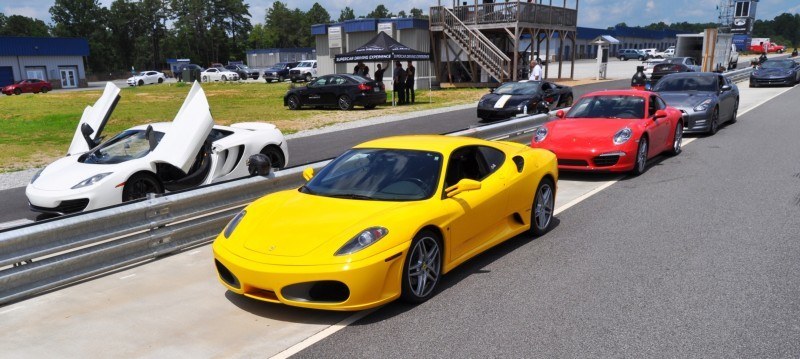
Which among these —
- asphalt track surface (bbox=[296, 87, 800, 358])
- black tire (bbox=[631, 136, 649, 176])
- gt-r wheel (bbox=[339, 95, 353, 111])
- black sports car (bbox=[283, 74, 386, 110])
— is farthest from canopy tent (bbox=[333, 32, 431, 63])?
asphalt track surface (bbox=[296, 87, 800, 358])

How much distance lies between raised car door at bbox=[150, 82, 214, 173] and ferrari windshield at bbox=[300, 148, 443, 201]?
259cm

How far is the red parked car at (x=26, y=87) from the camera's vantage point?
160 ft

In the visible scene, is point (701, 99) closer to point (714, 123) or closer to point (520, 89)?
point (714, 123)

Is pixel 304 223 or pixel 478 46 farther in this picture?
pixel 478 46

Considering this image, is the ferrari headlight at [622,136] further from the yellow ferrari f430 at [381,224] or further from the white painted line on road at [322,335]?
the white painted line on road at [322,335]

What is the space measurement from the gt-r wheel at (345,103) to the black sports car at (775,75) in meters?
21.2

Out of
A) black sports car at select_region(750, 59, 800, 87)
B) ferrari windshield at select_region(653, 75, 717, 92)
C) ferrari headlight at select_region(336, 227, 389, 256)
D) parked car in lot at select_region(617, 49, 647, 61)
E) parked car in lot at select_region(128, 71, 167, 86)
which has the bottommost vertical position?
parked car in lot at select_region(128, 71, 167, 86)

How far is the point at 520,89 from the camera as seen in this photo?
1912cm

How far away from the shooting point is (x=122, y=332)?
14.7ft

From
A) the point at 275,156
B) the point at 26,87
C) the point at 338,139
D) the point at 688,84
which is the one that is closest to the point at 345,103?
the point at 338,139

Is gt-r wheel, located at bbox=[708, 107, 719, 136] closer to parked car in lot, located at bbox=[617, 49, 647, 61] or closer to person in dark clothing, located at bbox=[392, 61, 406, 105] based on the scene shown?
person in dark clothing, located at bbox=[392, 61, 406, 105]

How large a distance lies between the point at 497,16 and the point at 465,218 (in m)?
30.0

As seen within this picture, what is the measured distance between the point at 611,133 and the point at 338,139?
8.18 metres

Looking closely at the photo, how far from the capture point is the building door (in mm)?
62906
